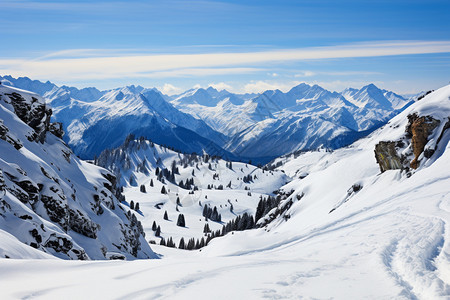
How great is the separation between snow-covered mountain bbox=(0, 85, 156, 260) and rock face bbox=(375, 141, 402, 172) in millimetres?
46417

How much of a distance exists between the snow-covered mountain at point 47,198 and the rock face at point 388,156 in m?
46.4

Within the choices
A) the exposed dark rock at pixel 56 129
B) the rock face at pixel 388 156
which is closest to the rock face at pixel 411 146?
the rock face at pixel 388 156

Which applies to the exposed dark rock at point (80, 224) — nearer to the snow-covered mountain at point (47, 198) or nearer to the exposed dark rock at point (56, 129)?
the snow-covered mountain at point (47, 198)

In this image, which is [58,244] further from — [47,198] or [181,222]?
[181,222]

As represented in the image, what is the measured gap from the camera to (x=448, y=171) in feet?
123

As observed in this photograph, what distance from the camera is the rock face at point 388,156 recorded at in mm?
53938

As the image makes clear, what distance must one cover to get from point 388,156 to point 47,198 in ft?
175

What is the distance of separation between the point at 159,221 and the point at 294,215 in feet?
301

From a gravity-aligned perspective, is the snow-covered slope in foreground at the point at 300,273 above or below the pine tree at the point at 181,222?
above

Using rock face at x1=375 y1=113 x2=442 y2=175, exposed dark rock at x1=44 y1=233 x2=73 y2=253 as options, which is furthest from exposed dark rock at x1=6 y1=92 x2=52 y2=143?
rock face at x1=375 y1=113 x2=442 y2=175

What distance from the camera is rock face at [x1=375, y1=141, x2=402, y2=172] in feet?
177

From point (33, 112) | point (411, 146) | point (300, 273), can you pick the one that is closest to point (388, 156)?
point (411, 146)

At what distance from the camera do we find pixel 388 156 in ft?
184

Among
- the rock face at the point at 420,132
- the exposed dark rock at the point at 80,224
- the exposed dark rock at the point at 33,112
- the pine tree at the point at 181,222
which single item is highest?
the exposed dark rock at the point at 33,112
